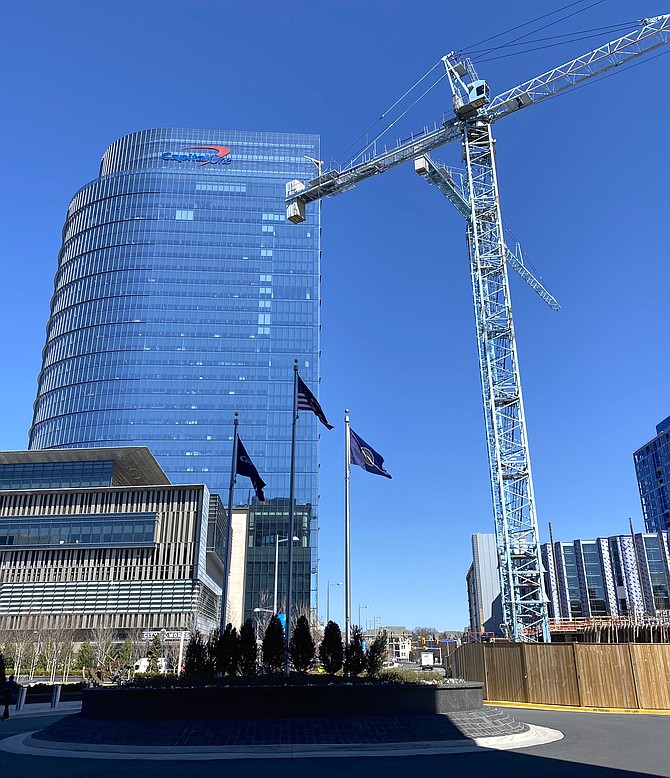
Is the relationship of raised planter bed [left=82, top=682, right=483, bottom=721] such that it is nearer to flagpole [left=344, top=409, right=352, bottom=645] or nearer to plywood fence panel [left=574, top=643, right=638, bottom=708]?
flagpole [left=344, top=409, right=352, bottom=645]

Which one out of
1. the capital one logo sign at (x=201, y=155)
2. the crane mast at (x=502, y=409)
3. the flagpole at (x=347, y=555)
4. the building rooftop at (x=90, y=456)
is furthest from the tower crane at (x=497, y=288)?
the capital one logo sign at (x=201, y=155)

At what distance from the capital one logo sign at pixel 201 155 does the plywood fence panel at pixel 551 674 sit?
14858cm

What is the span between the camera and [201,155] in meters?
157

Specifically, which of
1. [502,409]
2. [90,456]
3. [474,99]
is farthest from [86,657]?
[474,99]

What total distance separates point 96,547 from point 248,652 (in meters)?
63.7

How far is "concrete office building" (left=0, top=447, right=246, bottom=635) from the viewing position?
251 feet

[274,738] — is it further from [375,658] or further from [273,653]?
[375,658]

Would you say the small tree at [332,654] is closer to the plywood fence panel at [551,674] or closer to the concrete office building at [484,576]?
the plywood fence panel at [551,674]

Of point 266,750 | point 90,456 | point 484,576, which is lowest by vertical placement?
point 266,750

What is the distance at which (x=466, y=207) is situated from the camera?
65.4 m

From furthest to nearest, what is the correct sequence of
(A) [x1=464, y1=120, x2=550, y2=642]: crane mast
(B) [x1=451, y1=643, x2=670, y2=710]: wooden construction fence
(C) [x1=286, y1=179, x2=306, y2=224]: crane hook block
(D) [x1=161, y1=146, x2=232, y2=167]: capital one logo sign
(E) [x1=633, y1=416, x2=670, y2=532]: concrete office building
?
(E) [x1=633, y1=416, x2=670, y2=532]: concrete office building, (D) [x1=161, y1=146, x2=232, y2=167]: capital one logo sign, (C) [x1=286, y1=179, x2=306, y2=224]: crane hook block, (A) [x1=464, y1=120, x2=550, y2=642]: crane mast, (B) [x1=451, y1=643, x2=670, y2=710]: wooden construction fence

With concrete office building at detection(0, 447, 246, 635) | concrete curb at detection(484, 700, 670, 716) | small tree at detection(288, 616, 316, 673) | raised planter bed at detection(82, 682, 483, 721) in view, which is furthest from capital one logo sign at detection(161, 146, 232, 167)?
raised planter bed at detection(82, 682, 483, 721)

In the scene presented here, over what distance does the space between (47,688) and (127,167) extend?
14068 centimetres

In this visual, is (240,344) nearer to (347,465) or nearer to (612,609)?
(612,609)
